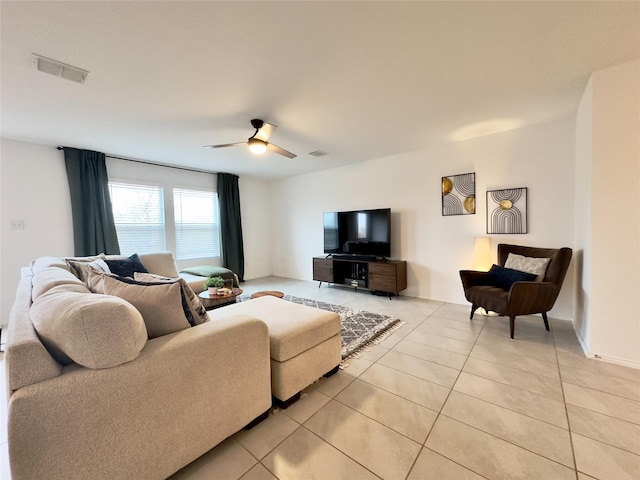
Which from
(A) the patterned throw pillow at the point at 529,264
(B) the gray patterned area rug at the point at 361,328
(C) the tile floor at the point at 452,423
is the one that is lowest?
(C) the tile floor at the point at 452,423

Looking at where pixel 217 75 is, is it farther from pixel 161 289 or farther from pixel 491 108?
pixel 491 108

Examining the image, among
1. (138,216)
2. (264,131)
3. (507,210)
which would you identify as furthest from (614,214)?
(138,216)

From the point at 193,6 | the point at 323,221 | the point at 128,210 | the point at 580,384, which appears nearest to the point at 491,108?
the point at 580,384

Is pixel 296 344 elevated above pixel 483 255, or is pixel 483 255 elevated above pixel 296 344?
pixel 483 255

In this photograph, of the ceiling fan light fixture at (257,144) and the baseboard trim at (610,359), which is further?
the ceiling fan light fixture at (257,144)

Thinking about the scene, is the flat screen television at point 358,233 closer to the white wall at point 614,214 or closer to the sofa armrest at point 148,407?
the white wall at point 614,214

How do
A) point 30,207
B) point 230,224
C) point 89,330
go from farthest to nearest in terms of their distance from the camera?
point 230,224, point 30,207, point 89,330

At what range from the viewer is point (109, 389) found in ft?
3.28

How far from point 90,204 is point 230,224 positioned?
7.56ft

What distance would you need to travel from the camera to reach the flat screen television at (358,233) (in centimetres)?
435

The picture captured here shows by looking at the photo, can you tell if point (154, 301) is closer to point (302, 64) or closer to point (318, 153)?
point (302, 64)

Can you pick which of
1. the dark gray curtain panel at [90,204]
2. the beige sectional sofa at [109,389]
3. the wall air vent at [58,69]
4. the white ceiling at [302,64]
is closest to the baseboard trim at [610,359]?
the white ceiling at [302,64]

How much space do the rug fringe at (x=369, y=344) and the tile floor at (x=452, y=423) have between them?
0.17 feet

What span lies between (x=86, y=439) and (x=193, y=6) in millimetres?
2092
